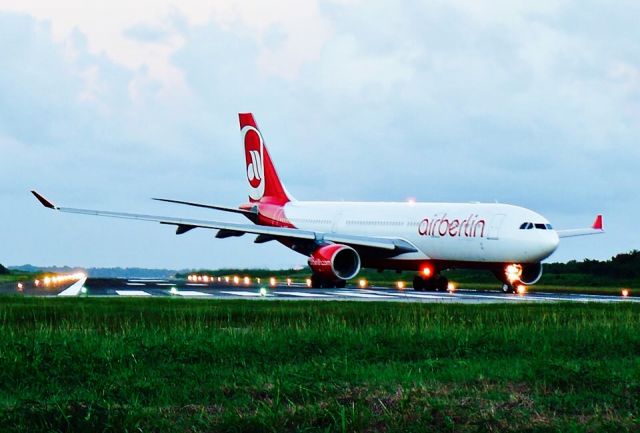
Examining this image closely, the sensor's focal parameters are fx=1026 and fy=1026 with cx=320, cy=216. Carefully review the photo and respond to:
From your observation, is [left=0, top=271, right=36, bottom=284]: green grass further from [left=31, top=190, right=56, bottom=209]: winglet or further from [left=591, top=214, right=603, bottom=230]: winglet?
[left=591, top=214, right=603, bottom=230]: winglet

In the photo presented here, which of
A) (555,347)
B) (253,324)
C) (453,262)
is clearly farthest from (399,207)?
(555,347)

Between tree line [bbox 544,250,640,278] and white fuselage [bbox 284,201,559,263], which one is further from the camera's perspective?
tree line [bbox 544,250,640,278]

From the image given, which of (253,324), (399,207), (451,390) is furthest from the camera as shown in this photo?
(399,207)

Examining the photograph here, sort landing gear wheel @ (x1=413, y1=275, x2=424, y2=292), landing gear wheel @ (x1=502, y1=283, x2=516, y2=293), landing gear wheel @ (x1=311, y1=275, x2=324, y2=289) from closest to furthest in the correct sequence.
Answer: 1. landing gear wheel @ (x1=502, y1=283, x2=516, y2=293)
2. landing gear wheel @ (x1=311, y1=275, x2=324, y2=289)
3. landing gear wheel @ (x1=413, y1=275, x2=424, y2=292)

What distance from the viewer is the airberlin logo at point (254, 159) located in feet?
201

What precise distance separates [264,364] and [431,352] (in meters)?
2.88

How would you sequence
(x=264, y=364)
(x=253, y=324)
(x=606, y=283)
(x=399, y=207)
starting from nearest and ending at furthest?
(x=264, y=364), (x=253, y=324), (x=399, y=207), (x=606, y=283)

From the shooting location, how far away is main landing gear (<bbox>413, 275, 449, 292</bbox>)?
157ft

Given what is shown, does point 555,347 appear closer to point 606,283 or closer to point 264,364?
point 264,364

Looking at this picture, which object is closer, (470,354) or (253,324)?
(470,354)

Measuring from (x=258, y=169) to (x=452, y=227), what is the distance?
63.5 ft

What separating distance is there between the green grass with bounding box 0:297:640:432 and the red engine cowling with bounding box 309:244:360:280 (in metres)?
23.8

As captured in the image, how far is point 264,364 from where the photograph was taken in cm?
1409

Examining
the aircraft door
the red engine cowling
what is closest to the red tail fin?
the red engine cowling
